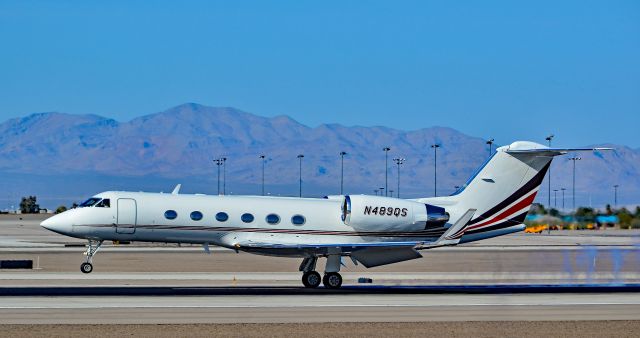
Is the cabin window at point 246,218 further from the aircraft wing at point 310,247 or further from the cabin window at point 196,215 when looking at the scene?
the cabin window at point 196,215

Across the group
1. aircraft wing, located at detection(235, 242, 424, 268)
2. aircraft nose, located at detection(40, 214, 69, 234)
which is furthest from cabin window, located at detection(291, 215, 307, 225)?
aircraft nose, located at detection(40, 214, 69, 234)

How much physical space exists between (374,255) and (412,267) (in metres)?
13.7

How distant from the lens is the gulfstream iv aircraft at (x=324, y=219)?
39.8 metres

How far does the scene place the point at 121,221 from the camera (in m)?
39.8

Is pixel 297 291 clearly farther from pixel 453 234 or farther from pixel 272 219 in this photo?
pixel 453 234

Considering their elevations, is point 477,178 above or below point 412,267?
above

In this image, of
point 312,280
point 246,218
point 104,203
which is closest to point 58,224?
point 104,203

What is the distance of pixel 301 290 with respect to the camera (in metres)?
38.6

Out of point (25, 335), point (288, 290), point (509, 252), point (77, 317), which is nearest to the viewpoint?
point (25, 335)

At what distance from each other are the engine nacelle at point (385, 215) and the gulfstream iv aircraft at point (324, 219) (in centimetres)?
4

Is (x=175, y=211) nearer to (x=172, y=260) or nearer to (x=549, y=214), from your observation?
(x=172, y=260)

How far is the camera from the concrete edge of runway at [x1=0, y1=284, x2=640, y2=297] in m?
35.8

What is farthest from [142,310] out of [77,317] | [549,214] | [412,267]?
[549,214]

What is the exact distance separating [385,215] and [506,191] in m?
4.55
